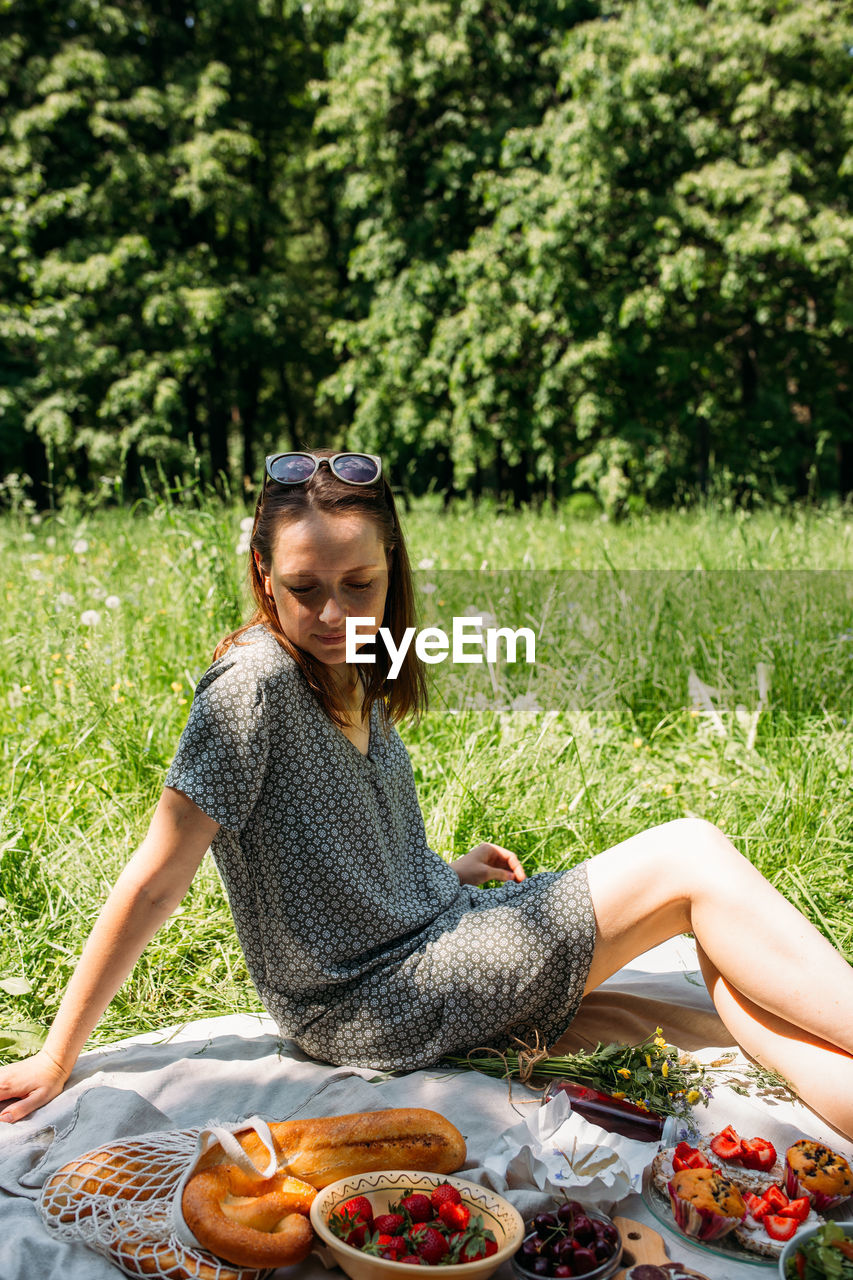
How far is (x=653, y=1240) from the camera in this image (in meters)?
1.54

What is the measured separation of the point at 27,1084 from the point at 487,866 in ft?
3.32

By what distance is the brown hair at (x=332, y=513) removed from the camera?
185 centimetres

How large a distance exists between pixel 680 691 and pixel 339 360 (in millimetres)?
15617

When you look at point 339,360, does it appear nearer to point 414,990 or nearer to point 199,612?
point 199,612

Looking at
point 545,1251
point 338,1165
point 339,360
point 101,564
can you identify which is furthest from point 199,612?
point 339,360

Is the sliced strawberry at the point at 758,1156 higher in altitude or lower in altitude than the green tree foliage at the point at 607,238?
lower

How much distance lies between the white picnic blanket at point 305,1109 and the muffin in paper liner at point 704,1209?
3 cm

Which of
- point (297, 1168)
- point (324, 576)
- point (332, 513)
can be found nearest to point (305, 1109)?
point (297, 1168)

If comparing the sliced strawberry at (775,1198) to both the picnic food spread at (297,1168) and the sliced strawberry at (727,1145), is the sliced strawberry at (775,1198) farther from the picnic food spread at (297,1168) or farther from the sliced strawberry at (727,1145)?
the picnic food spread at (297,1168)

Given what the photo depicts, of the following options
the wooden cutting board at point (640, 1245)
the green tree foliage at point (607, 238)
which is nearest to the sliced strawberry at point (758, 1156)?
the wooden cutting board at point (640, 1245)

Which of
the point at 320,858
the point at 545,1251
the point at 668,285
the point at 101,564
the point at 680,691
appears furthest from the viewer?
the point at 668,285

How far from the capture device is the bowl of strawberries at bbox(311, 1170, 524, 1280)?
4.52 feet

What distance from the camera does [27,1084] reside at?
1.80 meters

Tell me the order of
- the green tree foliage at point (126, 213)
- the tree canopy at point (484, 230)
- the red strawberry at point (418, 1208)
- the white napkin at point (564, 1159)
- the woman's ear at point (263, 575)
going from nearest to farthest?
the red strawberry at point (418, 1208), the white napkin at point (564, 1159), the woman's ear at point (263, 575), the tree canopy at point (484, 230), the green tree foliage at point (126, 213)
